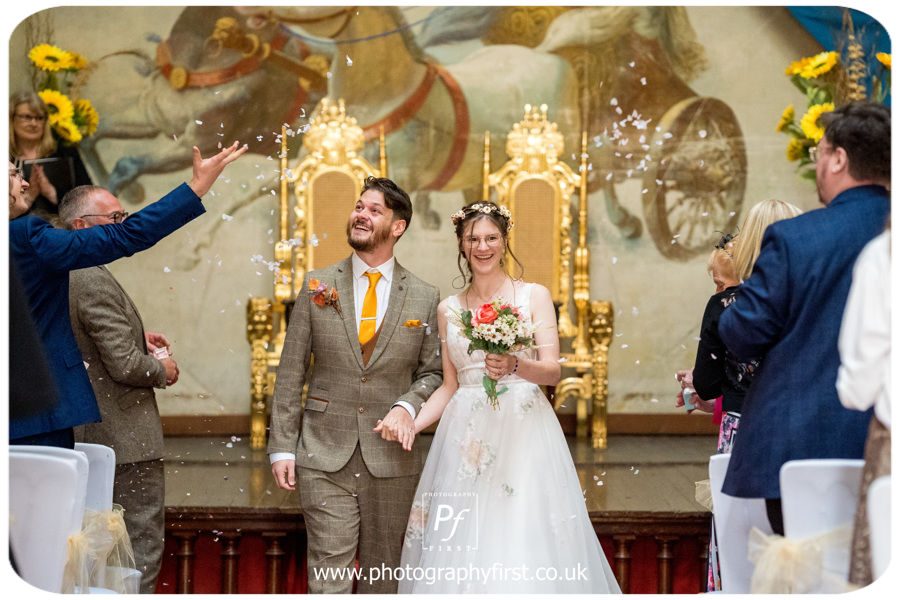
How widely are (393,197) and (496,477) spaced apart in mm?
1167

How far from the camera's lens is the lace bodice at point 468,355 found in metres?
3.36

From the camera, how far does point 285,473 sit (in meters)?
3.14

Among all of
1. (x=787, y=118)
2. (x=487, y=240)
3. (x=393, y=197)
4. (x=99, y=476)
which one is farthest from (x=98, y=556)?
(x=787, y=118)

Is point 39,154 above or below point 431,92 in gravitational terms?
below

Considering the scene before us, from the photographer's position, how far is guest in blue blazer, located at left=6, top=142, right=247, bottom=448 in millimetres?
2875

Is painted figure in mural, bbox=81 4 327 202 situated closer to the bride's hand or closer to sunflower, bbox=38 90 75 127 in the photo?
sunflower, bbox=38 90 75 127

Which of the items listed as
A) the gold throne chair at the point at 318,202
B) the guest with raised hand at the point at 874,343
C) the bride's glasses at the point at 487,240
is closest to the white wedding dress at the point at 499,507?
the bride's glasses at the point at 487,240

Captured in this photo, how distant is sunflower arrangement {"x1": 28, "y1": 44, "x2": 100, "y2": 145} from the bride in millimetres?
4222

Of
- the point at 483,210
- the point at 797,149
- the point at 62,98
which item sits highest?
the point at 62,98

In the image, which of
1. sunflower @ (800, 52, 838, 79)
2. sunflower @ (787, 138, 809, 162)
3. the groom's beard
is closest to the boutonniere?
the groom's beard

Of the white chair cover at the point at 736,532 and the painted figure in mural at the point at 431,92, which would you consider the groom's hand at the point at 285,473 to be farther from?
the painted figure in mural at the point at 431,92

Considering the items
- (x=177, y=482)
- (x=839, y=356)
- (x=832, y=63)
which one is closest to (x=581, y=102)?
(x=832, y=63)

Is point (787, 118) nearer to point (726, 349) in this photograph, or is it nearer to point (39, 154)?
point (726, 349)

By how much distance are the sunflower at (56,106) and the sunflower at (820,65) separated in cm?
525
